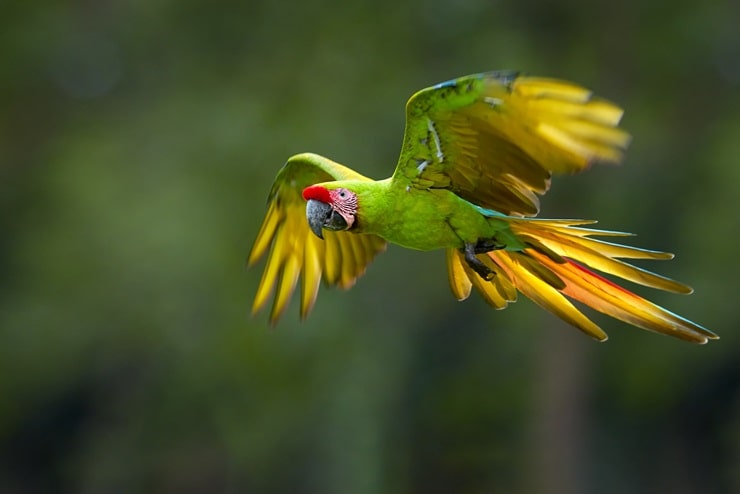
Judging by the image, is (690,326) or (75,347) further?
(75,347)

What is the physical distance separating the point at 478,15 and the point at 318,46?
1650 millimetres

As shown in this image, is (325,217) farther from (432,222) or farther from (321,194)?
(432,222)

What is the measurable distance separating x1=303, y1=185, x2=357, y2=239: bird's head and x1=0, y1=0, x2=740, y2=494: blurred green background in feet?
21.1

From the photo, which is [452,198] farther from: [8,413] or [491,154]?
[8,413]

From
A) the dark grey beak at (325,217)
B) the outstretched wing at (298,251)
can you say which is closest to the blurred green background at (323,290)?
the outstretched wing at (298,251)

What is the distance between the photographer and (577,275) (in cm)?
335

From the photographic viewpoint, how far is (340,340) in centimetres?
1127

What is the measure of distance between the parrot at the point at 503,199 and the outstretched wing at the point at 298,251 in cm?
40

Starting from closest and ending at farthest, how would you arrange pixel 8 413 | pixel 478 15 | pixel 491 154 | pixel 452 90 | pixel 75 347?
pixel 452 90, pixel 491 154, pixel 478 15, pixel 75 347, pixel 8 413

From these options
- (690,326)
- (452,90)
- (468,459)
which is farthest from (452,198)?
(468,459)

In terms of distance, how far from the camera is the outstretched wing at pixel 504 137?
281 cm

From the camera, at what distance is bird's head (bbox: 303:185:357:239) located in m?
3.23

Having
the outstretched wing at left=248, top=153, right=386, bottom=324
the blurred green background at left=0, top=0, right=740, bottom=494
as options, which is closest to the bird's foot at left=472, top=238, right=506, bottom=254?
the outstretched wing at left=248, top=153, right=386, bottom=324

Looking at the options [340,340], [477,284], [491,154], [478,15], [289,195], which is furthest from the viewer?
[340,340]
